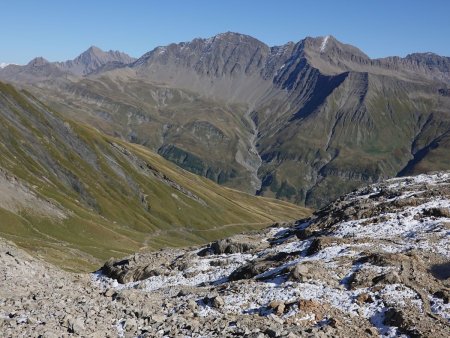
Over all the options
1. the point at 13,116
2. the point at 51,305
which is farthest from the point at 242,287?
the point at 13,116

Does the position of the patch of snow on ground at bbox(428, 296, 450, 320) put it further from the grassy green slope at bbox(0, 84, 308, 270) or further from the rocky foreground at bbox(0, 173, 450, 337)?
the grassy green slope at bbox(0, 84, 308, 270)

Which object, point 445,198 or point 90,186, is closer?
point 445,198

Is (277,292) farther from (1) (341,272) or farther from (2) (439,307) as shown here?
(2) (439,307)

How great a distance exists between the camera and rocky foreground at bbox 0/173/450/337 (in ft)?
82.2

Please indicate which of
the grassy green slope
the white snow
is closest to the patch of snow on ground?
the white snow

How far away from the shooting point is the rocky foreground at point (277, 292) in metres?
25.0

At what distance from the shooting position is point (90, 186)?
17725 cm

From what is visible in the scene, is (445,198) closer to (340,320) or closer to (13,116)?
(340,320)

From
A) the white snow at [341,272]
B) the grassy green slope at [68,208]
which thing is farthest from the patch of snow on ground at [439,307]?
the grassy green slope at [68,208]

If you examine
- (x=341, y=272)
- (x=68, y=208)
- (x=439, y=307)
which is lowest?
(x=68, y=208)

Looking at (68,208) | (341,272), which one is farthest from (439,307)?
(68,208)

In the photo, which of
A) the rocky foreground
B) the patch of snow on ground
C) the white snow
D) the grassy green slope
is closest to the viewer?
the rocky foreground

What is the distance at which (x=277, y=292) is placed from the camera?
31.0m

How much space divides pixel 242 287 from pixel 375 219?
2240 centimetres
